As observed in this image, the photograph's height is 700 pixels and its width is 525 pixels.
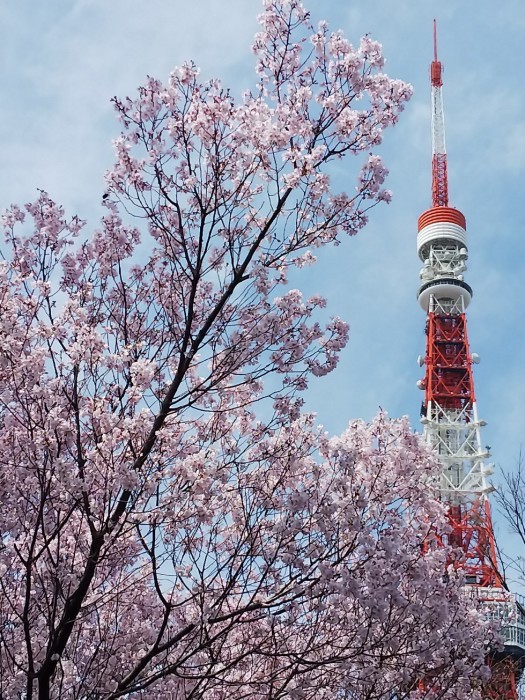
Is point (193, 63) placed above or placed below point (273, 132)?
above

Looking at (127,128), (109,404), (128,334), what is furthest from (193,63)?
(109,404)

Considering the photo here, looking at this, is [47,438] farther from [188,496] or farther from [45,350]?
[188,496]

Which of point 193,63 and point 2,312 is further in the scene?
point 193,63

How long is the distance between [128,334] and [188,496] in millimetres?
1444

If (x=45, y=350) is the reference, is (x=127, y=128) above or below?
above

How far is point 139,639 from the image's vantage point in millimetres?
6340

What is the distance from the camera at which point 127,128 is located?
5.33 metres

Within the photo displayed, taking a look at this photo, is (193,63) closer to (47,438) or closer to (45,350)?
(45,350)

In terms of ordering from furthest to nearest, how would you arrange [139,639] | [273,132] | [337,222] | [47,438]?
[139,639], [337,222], [273,132], [47,438]

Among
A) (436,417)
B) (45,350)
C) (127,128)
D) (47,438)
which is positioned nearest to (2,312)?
Result: (45,350)

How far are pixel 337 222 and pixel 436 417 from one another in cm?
3426

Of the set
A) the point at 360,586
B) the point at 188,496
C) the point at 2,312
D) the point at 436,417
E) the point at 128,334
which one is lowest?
the point at 360,586

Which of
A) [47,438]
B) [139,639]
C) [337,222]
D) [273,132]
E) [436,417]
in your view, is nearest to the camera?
[47,438]

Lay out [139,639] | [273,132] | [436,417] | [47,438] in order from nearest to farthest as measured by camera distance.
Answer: [47,438]
[273,132]
[139,639]
[436,417]
